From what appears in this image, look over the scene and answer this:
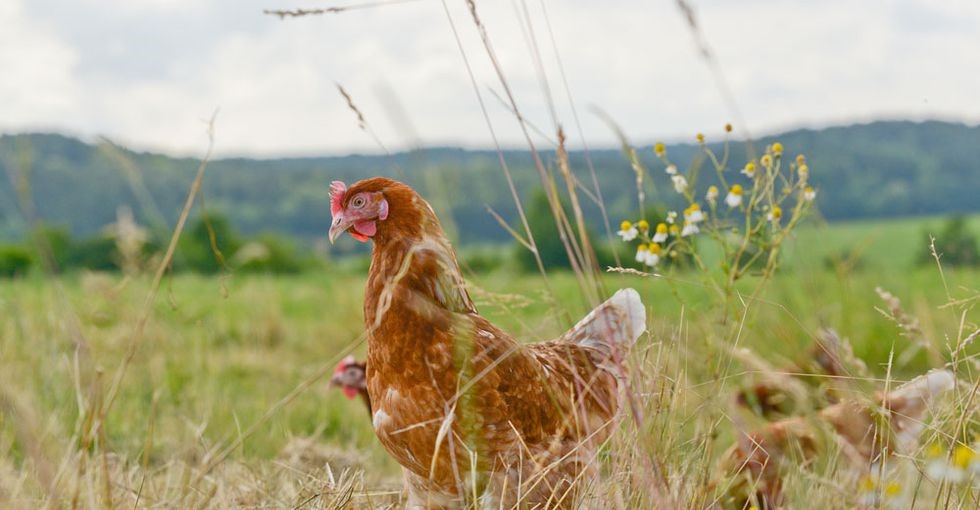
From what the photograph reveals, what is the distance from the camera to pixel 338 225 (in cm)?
235

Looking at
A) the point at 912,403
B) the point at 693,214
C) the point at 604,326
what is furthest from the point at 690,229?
the point at 912,403

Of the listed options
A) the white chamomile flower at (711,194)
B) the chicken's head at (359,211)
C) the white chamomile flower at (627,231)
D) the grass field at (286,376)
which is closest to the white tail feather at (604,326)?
the grass field at (286,376)

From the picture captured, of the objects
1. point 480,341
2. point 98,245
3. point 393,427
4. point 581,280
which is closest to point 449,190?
point 581,280

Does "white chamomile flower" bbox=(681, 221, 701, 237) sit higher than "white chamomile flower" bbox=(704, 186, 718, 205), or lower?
lower

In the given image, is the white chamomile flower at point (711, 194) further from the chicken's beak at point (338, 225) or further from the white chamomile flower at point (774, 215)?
the chicken's beak at point (338, 225)

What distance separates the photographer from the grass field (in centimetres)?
207

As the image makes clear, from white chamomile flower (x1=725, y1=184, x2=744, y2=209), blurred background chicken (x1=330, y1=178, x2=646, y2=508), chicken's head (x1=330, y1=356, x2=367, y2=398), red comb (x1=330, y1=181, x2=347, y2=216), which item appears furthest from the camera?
chicken's head (x1=330, y1=356, x2=367, y2=398)

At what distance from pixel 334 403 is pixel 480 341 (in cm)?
294

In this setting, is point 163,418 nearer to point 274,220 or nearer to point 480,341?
point 480,341

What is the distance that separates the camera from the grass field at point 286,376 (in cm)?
207

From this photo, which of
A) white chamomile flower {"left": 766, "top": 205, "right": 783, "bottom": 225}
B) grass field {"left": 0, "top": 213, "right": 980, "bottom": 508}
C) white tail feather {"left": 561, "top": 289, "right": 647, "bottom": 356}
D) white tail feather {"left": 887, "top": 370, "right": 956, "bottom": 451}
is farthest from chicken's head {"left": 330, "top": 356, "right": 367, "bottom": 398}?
white tail feather {"left": 887, "top": 370, "right": 956, "bottom": 451}

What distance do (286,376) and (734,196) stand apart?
4368 millimetres

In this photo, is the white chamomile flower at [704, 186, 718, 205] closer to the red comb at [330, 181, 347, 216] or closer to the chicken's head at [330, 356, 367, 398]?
the red comb at [330, 181, 347, 216]

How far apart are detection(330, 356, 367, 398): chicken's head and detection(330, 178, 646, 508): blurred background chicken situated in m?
2.05
